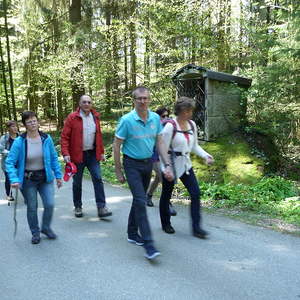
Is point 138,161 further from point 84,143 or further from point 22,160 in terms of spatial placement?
point 84,143

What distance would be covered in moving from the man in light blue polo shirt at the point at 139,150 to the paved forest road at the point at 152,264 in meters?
0.42

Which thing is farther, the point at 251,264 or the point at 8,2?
the point at 8,2

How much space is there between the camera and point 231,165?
9.67 meters

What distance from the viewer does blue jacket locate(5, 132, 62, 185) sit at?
4.75 m

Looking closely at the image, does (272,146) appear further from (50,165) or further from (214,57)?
(50,165)

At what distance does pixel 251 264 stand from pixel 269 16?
12.4 metres

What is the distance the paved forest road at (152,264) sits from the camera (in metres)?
3.55

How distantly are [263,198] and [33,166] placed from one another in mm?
4563

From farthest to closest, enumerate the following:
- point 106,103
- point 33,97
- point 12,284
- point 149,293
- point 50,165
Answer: point 33,97, point 106,103, point 50,165, point 12,284, point 149,293

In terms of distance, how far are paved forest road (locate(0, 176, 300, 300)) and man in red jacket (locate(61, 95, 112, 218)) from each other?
662 millimetres

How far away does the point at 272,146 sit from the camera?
34.5 ft

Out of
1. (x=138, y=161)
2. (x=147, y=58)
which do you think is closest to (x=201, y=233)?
(x=138, y=161)

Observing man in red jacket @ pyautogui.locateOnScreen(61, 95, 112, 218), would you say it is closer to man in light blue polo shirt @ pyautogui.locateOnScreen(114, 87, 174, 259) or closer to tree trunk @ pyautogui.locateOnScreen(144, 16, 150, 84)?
man in light blue polo shirt @ pyautogui.locateOnScreen(114, 87, 174, 259)

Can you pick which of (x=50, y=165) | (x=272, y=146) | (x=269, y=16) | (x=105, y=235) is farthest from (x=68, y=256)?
(x=269, y=16)
